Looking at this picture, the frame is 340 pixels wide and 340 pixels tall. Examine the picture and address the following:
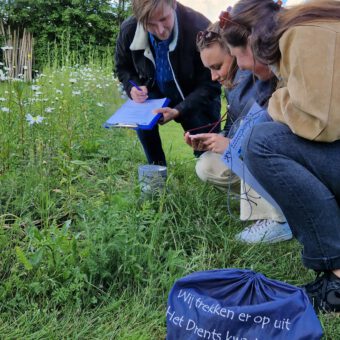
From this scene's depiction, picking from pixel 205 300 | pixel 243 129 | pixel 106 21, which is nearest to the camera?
pixel 205 300

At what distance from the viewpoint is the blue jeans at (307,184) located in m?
1.90

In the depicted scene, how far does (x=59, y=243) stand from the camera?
2.06m

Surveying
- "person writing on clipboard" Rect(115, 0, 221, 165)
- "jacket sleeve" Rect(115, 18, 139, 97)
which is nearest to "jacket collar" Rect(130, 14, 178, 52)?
"person writing on clipboard" Rect(115, 0, 221, 165)

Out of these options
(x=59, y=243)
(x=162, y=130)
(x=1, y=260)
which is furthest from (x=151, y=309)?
(x=162, y=130)

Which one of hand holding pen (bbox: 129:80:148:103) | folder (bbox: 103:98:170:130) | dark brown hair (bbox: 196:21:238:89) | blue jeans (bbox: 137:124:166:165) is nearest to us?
dark brown hair (bbox: 196:21:238:89)

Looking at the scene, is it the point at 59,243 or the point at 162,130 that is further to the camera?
the point at 162,130

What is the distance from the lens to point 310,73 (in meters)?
1.76

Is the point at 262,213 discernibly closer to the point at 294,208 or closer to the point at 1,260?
the point at 294,208

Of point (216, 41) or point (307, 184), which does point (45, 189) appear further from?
point (307, 184)

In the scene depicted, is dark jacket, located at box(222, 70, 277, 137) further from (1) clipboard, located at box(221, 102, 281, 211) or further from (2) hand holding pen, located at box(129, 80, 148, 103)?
(2) hand holding pen, located at box(129, 80, 148, 103)

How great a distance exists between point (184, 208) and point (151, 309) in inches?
32.5

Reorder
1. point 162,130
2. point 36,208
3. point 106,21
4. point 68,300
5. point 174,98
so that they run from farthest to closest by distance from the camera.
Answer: point 106,21, point 162,130, point 174,98, point 36,208, point 68,300

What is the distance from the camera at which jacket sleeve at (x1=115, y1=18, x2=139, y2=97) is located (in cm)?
343

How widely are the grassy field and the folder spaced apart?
1.05 feet
